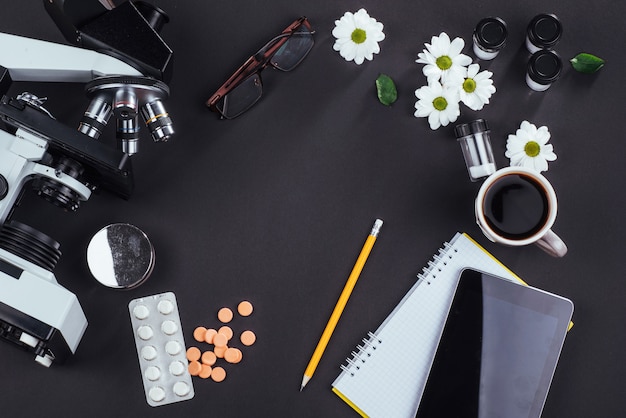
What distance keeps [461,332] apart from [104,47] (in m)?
0.67

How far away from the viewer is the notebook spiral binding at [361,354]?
113 cm

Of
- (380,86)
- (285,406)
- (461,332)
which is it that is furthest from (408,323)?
(380,86)

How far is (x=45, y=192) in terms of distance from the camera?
1.03 meters

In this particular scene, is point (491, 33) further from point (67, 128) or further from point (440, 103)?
point (67, 128)

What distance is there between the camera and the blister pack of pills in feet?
3.67

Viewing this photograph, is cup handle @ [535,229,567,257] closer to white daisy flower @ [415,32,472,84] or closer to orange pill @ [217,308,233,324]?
white daisy flower @ [415,32,472,84]

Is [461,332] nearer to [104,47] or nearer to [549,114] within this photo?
[549,114]

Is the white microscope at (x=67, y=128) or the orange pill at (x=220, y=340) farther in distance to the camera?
the orange pill at (x=220, y=340)

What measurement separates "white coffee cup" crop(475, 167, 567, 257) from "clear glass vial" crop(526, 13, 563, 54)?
0.22 metres

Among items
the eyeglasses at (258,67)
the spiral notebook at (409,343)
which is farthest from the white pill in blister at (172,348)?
the eyeglasses at (258,67)

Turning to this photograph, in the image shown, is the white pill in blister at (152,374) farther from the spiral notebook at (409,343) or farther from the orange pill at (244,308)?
the spiral notebook at (409,343)

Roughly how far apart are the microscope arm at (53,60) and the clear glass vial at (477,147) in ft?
1.61

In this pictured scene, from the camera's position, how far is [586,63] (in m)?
1.17

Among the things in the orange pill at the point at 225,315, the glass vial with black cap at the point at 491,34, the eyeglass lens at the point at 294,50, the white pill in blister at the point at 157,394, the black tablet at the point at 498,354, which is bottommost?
the white pill in blister at the point at 157,394
